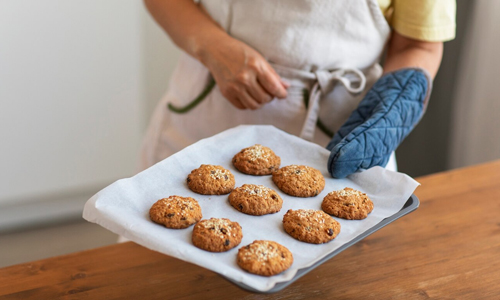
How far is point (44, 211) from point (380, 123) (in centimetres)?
168

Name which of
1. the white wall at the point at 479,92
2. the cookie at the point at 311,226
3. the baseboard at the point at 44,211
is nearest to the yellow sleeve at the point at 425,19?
the cookie at the point at 311,226

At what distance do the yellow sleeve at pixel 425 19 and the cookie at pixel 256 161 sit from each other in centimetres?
37

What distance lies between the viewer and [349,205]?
0.66 metres

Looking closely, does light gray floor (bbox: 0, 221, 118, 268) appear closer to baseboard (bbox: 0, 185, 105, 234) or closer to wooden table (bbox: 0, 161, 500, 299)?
baseboard (bbox: 0, 185, 105, 234)

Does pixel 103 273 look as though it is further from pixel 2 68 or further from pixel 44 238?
pixel 44 238

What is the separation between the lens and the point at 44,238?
2080mm

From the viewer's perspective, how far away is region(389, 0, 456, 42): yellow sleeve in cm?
90

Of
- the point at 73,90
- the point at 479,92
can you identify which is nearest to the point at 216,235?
the point at 479,92

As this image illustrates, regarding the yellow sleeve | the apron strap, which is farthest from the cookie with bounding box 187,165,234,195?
the yellow sleeve

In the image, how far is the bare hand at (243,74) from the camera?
849 mm

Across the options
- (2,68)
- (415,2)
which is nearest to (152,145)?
(415,2)

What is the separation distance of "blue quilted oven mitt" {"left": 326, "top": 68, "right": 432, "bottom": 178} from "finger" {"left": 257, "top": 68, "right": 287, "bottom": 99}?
0.42ft

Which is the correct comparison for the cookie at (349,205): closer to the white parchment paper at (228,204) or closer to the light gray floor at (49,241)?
the white parchment paper at (228,204)

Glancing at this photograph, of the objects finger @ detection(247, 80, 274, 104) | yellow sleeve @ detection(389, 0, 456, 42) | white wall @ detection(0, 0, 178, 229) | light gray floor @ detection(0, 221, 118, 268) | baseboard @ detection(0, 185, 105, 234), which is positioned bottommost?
light gray floor @ detection(0, 221, 118, 268)
